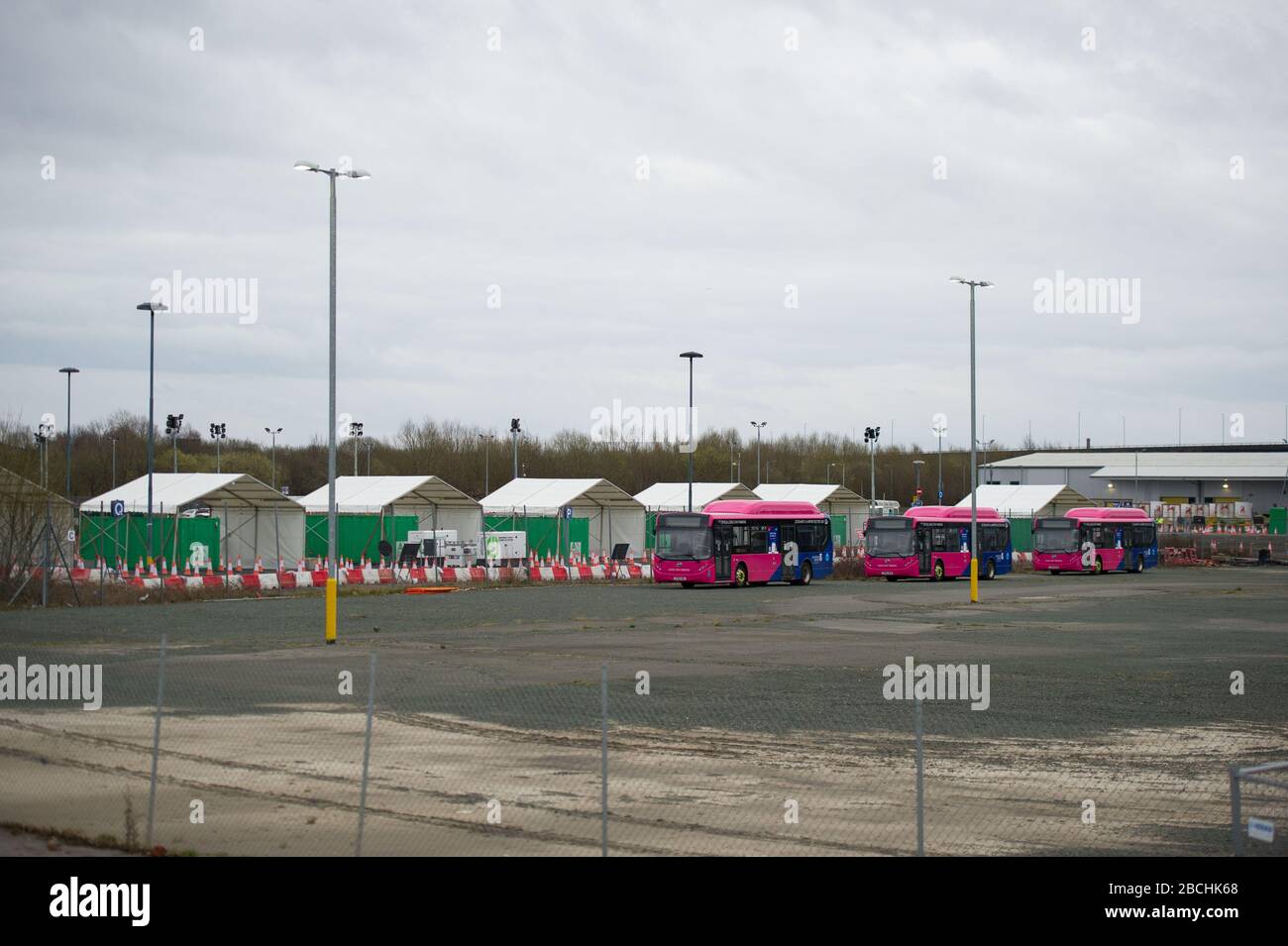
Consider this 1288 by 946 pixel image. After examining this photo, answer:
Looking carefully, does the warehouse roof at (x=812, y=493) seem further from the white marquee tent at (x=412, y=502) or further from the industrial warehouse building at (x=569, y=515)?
the white marquee tent at (x=412, y=502)

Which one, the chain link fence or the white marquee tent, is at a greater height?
the white marquee tent

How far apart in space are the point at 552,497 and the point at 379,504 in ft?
30.2

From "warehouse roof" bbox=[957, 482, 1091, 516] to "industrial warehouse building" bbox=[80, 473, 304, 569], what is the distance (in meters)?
46.9

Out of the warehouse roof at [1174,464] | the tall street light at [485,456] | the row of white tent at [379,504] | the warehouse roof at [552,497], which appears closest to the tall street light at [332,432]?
the row of white tent at [379,504]

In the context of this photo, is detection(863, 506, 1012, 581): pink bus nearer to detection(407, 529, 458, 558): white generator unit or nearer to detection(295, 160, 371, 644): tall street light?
detection(407, 529, 458, 558): white generator unit

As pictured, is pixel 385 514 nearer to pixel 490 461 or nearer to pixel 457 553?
pixel 457 553

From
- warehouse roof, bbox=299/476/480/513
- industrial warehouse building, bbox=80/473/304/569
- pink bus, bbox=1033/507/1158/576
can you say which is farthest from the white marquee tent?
pink bus, bbox=1033/507/1158/576

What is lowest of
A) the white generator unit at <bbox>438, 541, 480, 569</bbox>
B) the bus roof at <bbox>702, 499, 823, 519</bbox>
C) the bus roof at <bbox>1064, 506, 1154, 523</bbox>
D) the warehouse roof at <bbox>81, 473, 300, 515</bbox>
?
the white generator unit at <bbox>438, 541, 480, 569</bbox>

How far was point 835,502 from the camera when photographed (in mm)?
90875

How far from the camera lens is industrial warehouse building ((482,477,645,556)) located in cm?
6769

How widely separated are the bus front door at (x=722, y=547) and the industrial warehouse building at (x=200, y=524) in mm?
17048

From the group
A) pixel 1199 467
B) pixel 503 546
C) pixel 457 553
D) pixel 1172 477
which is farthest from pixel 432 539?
pixel 1199 467

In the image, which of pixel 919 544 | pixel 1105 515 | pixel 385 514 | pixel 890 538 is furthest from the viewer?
pixel 1105 515

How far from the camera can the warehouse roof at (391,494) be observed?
64.3 m
